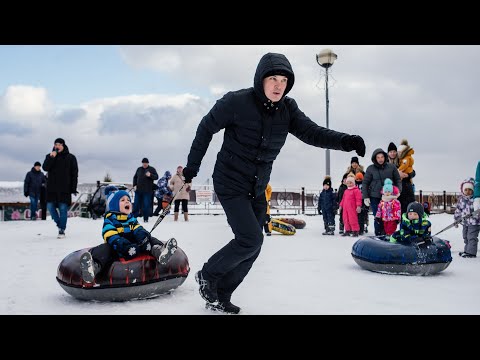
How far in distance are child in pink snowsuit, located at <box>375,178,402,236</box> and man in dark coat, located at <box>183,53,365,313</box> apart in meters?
5.18

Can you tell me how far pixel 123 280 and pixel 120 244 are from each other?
1.10 feet

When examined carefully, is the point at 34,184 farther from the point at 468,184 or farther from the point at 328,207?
the point at 468,184

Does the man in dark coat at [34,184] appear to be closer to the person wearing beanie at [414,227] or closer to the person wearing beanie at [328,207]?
the person wearing beanie at [328,207]

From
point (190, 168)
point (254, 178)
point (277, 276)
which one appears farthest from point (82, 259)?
point (277, 276)

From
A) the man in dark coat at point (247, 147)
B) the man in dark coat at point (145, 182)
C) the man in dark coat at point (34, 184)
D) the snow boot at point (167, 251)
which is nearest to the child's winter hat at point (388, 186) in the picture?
the man in dark coat at point (247, 147)

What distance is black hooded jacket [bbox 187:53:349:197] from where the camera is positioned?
319 cm

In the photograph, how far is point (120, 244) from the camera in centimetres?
386

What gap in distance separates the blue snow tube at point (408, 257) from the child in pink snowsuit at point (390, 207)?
2798 millimetres

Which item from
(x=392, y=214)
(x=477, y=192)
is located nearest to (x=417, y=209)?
(x=477, y=192)

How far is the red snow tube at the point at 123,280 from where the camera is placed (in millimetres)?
3682
